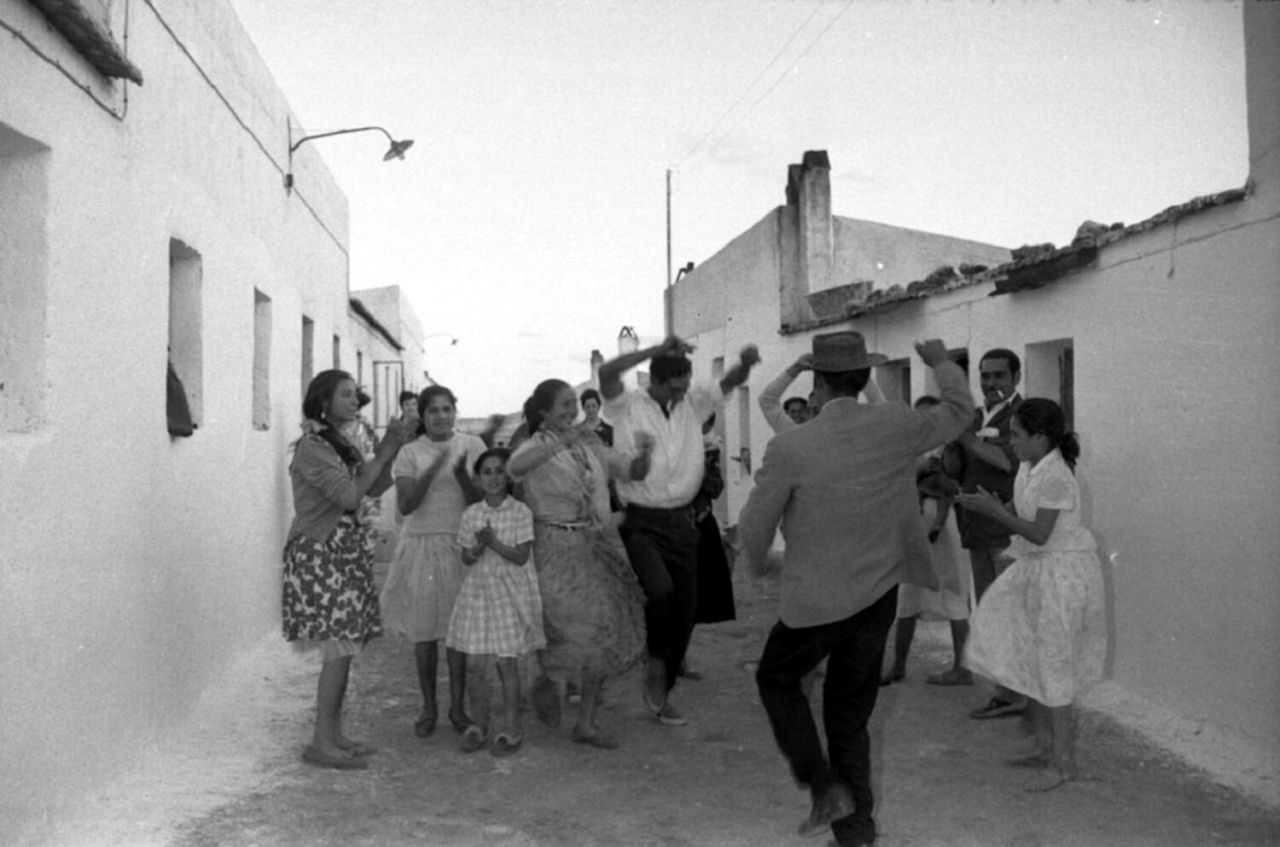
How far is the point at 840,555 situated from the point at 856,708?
1.73 feet

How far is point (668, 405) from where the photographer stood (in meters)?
5.79

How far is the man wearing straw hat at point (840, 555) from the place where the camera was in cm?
389

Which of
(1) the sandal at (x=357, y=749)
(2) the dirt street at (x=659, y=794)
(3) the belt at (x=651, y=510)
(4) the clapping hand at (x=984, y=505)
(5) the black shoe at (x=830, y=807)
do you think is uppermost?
(4) the clapping hand at (x=984, y=505)

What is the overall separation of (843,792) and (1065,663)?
4.06 ft

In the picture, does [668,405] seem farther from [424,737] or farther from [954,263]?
[954,263]

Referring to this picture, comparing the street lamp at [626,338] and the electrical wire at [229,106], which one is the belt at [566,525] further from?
the street lamp at [626,338]

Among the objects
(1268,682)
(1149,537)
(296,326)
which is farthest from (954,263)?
(1268,682)

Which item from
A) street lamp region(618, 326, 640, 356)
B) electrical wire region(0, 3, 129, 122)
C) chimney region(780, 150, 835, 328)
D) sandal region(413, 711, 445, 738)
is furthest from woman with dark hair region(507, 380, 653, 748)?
street lamp region(618, 326, 640, 356)

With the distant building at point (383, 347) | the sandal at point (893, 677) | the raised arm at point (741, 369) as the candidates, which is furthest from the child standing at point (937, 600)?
the distant building at point (383, 347)

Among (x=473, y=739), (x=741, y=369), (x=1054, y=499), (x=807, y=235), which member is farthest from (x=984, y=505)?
(x=807, y=235)

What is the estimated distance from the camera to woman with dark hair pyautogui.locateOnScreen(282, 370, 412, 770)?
4.83 m

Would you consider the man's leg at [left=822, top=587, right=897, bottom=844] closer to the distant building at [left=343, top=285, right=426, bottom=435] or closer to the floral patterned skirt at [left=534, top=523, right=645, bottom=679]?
the floral patterned skirt at [left=534, top=523, right=645, bottom=679]

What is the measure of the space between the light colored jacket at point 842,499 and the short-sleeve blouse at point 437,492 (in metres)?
2.06

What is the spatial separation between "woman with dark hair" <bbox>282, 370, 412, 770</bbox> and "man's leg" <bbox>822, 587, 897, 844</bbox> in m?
2.07
